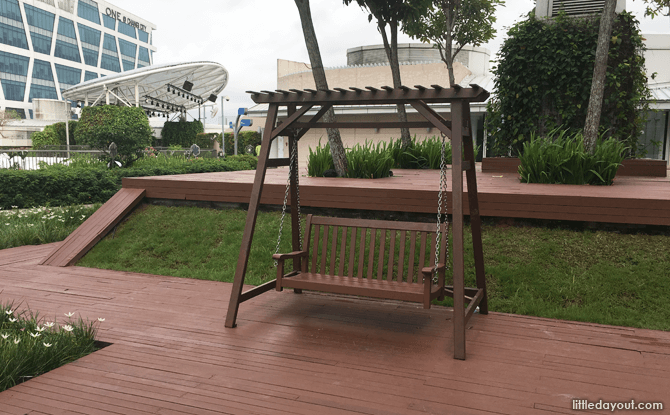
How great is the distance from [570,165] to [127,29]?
317 ft

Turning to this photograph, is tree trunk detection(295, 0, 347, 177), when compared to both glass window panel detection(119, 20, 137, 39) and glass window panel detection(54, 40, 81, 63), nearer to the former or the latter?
glass window panel detection(54, 40, 81, 63)

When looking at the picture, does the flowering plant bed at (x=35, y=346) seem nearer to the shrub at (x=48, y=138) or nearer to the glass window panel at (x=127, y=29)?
the shrub at (x=48, y=138)

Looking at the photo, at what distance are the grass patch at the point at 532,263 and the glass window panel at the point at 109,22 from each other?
8961cm

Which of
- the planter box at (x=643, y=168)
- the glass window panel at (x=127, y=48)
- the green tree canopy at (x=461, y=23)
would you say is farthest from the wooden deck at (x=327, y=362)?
the glass window panel at (x=127, y=48)

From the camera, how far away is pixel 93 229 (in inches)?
287

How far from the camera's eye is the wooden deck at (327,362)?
3.04m

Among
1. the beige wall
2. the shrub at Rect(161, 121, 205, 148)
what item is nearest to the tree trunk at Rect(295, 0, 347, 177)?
the beige wall

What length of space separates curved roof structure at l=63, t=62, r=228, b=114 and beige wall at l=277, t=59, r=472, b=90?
9771 mm

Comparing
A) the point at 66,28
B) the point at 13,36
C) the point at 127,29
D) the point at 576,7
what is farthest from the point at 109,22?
the point at 576,7

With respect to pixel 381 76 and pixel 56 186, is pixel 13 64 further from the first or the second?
pixel 56 186

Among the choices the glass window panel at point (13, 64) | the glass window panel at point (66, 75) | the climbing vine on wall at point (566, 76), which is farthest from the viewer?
the glass window panel at point (66, 75)

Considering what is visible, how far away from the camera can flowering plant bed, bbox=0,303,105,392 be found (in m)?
3.32

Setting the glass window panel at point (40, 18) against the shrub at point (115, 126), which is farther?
the glass window panel at point (40, 18)

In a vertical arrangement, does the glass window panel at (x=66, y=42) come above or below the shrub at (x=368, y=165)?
above
